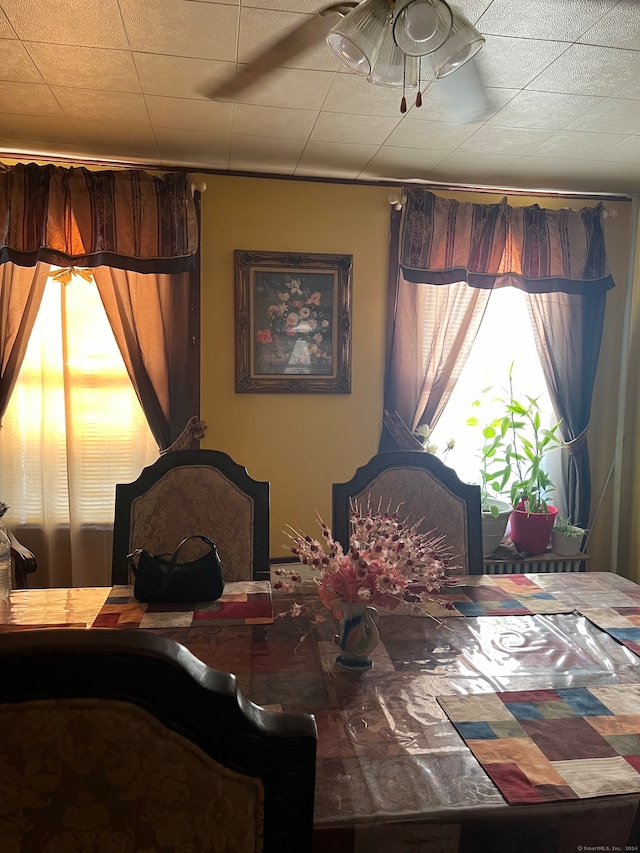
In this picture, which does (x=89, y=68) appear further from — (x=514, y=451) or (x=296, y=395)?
(x=514, y=451)

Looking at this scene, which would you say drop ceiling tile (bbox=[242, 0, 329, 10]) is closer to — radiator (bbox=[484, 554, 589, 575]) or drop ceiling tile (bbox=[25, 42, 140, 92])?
drop ceiling tile (bbox=[25, 42, 140, 92])

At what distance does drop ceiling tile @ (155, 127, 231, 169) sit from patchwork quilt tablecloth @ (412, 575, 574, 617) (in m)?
2.02

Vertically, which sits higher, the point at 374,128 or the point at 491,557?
the point at 374,128

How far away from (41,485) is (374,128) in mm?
2281

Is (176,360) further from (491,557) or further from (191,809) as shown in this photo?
(191,809)

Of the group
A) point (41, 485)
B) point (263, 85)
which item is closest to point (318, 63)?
point (263, 85)

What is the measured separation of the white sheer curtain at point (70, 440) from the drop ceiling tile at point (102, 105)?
86 cm

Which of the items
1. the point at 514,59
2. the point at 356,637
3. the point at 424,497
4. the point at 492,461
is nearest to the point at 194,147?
the point at 514,59

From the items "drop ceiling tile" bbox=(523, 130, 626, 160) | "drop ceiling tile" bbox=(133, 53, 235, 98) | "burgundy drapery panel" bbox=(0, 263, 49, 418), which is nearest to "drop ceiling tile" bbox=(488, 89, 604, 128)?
"drop ceiling tile" bbox=(523, 130, 626, 160)

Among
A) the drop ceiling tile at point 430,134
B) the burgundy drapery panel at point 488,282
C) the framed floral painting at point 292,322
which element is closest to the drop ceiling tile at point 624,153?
the burgundy drapery panel at point 488,282

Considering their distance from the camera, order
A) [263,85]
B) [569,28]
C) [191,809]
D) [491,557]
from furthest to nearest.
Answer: [491,557]
[263,85]
[569,28]
[191,809]

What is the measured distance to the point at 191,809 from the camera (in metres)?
0.73

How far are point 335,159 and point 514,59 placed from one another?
1.13m

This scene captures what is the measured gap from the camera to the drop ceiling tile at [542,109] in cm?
229
